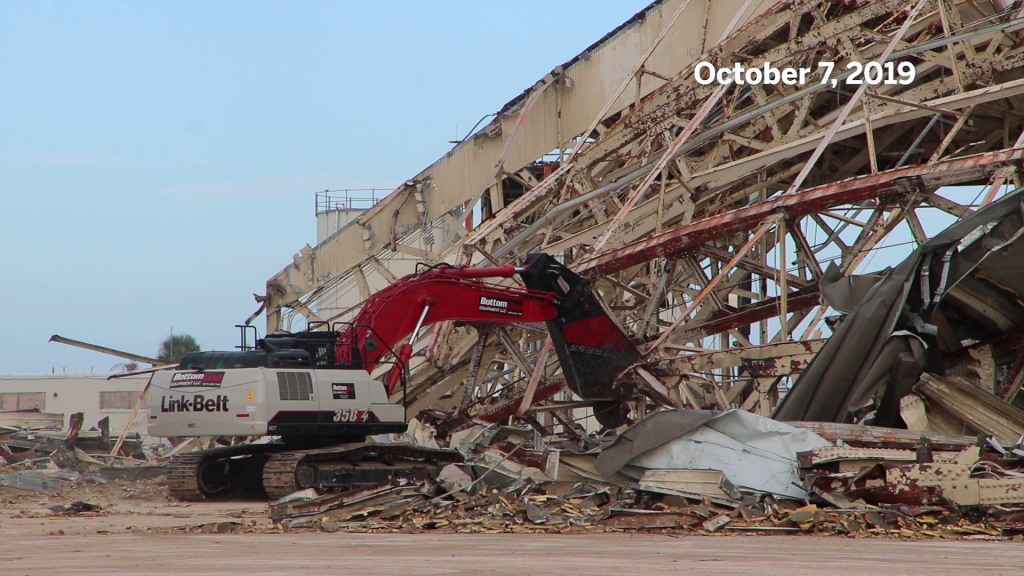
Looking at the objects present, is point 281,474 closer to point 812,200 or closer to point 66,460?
point 812,200

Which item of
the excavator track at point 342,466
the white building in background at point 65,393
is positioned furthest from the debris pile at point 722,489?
the white building in background at point 65,393

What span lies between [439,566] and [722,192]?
14.2 m

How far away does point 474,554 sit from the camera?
7.98 m

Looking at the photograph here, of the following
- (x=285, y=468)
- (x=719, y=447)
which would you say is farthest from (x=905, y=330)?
(x=285, y=468)

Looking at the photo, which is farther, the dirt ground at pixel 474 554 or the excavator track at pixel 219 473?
the excavator track at pixel 219 473

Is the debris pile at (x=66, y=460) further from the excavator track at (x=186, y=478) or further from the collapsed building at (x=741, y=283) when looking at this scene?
the collapsed building at (x=741, y=283)

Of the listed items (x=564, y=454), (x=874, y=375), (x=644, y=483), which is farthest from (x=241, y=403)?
(x=874, y=375)

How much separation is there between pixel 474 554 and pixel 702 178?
40.8 ft

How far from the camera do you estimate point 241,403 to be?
48.8ft

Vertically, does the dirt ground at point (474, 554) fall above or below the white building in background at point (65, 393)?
below

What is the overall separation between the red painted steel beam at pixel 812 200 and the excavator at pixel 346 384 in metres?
0.81

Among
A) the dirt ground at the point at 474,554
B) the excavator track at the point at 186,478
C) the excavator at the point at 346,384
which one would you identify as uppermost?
the excavator at the point at 346,384

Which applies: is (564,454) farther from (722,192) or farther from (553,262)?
(722,192)

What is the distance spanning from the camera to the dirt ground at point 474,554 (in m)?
6.86
